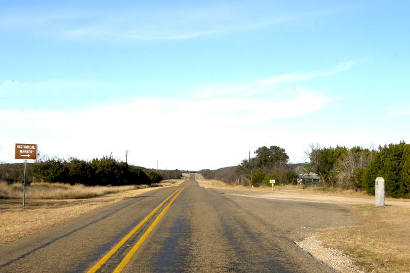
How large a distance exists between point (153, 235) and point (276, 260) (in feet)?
15.5

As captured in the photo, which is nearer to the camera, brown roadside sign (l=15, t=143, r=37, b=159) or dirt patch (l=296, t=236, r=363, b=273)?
dirt patch (l=296, t=236, r=363, b=273)

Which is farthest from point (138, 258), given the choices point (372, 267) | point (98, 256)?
point (372, 267)

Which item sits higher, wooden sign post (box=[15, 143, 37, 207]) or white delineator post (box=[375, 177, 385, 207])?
wooden sign post (box=[15, 143, 37, 207])

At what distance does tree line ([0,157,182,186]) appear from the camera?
58.8 metres

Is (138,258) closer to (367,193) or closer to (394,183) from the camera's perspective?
(394,183)

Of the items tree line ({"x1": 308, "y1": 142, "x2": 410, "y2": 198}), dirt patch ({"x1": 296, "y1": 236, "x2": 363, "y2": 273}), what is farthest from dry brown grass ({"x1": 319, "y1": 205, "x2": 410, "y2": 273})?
tree line ({"x1": 308, "y1": 142, "x2": 410, "y2": 198})

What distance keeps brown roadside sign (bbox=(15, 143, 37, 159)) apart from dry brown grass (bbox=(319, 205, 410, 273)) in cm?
1868

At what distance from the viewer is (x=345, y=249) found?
10.9 metres

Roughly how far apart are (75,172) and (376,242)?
57832 millimetres

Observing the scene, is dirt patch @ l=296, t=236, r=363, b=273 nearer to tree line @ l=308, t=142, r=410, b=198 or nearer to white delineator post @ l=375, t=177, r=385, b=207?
white delineator post @ l=375, t=177, r=385, b=207

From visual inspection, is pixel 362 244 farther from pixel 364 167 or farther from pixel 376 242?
pixel 364 167

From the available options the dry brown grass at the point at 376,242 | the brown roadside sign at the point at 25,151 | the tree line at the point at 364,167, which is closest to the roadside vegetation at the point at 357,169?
the tree line at the point at 364,167

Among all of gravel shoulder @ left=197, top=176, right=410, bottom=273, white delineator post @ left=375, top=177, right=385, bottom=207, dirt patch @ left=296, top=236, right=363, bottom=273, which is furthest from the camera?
white delineator post @ left=375, top=177, right=385, bottom=207

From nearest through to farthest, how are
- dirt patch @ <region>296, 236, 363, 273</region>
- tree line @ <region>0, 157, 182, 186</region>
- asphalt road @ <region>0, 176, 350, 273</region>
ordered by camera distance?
1. asphalt road @ <region>0, 176, 350, 273</region>
2. dirt patch @ <region>296, 236, 363, 273</region>
3. tree line @ <region>0, 157, 182, 186</region>
